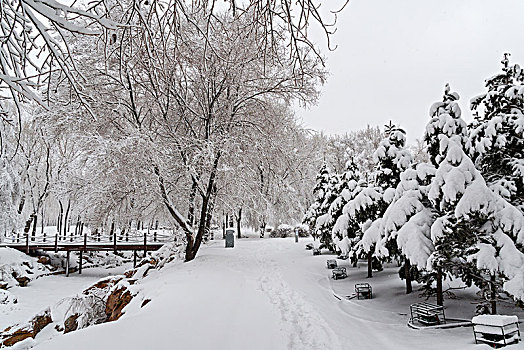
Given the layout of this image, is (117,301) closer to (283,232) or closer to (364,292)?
(364,292)

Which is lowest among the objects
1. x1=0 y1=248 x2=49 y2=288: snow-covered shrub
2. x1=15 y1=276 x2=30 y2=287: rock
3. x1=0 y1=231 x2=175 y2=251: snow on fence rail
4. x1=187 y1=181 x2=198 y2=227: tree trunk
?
x1=15 y1=276 x2=30 y2=287: rock

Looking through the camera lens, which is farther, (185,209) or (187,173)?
(185,209)

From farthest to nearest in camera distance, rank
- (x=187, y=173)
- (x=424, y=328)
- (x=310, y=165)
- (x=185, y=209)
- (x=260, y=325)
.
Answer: (x=310, y=165) → (x=185, y=209) → (x=187, y=173) → (x=424, y=328) → (x=260, y=325)

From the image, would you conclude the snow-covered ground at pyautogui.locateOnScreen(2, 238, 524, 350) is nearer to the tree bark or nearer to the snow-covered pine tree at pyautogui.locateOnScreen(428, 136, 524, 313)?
the tree bark

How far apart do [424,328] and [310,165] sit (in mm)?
17073

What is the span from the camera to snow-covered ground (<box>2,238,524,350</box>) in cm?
632

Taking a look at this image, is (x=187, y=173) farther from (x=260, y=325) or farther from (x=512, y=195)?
(x=512, y=195)

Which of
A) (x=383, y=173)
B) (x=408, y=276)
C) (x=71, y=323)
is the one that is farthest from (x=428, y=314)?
(x=71, y=323)

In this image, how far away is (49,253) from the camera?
2603cm

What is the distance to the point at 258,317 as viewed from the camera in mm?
8031

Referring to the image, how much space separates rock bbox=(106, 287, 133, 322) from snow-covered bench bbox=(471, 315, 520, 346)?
7.74 metres

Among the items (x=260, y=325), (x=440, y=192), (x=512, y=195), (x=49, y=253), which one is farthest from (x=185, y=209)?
(x=49, y=253)

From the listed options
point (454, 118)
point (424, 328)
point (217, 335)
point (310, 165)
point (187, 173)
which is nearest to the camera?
point (217, 335)

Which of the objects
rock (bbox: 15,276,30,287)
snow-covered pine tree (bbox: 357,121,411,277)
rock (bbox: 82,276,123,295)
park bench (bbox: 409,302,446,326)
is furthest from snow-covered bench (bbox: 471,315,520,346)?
rock (bbox: 15,276,30,287)
